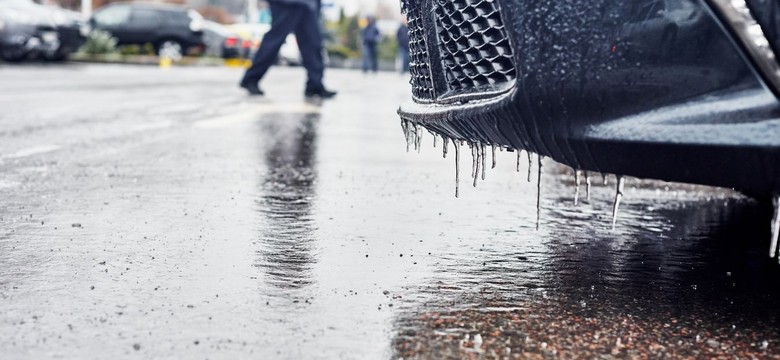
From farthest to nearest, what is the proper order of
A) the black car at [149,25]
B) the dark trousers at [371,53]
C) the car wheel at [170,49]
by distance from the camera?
the dark trousers at [371,53] < the car wheel at [170,49] < the black car at [149,25]

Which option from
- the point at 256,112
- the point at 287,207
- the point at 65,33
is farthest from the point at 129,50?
the point at 287,207

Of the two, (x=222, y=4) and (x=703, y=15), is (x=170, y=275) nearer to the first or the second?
(x=703, y=15)

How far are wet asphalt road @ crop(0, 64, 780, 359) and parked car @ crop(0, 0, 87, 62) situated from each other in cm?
1556

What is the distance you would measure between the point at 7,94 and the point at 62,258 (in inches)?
336

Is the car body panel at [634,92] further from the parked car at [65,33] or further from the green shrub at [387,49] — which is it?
the green shrub at [387,49]

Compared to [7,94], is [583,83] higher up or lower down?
higher up

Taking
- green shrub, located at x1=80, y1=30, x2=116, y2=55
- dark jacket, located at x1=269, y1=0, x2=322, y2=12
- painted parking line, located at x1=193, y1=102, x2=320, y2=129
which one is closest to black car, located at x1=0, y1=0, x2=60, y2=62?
green shrub, located at x1=80, y1=30, x2=116, y2=55

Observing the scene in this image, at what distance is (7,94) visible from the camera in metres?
11.4

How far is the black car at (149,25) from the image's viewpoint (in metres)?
32.5

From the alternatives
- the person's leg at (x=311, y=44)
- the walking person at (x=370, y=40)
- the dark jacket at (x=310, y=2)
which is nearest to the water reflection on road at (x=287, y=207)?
the dark jacket at (x=310, y=2)

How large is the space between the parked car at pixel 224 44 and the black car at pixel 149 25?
2277 mm

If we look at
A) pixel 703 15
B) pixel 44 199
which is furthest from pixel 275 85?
pixel 703 15

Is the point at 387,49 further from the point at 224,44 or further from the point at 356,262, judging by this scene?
the point at 356,262

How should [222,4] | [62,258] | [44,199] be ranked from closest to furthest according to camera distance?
[62,258] → [44,199] → [222,4]
